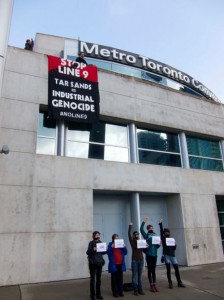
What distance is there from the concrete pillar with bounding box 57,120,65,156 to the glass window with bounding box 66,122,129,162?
264 mm

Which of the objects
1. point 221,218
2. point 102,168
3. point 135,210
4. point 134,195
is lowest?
point 221,218

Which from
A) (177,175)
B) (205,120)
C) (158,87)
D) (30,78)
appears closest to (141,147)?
(177,175)

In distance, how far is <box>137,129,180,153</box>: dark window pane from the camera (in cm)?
1395

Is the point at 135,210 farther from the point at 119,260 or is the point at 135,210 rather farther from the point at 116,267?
the point at 116,267

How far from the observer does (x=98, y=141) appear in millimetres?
12727

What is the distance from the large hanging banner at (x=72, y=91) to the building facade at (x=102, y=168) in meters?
0.36

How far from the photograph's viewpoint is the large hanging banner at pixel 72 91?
11.8m

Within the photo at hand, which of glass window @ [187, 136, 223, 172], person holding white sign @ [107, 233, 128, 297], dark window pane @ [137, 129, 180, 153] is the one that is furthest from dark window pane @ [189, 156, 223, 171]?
person holding white sign @ [107, 233, 128, 297]

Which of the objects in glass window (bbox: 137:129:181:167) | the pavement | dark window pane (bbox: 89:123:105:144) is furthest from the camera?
glass window (bbox: 137:129:181:167)

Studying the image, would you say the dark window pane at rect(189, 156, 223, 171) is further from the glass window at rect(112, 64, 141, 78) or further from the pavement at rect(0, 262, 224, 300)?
the pavement at rect(0, 262, 224, 300)

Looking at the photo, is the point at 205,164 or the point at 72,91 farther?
the point at 205,164

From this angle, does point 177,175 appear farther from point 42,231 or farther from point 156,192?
point 42,231

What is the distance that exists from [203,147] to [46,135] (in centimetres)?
923

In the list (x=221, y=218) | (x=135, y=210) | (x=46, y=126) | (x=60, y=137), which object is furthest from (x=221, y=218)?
(x=46, y=126)
